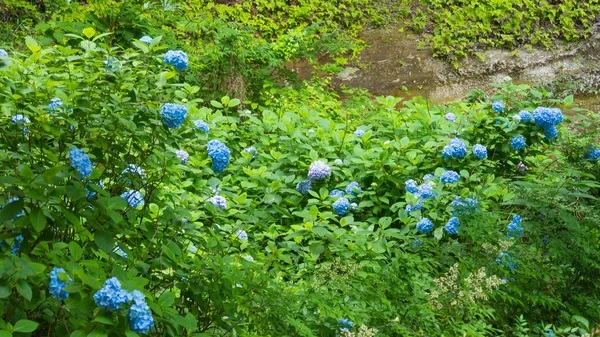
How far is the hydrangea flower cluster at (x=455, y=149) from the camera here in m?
4.37

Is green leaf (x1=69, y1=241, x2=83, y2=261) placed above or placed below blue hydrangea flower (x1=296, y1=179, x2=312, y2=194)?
above

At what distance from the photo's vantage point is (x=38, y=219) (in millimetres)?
2031

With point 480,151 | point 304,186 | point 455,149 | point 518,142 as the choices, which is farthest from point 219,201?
point 518,142

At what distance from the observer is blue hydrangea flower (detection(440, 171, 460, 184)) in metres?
4.11

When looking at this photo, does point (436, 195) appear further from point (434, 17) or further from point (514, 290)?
point (434, 17)

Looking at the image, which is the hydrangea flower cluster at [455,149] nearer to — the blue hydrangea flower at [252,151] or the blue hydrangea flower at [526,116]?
the blue hydrangea flower at [526,116]

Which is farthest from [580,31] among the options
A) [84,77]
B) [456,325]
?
[84,77]

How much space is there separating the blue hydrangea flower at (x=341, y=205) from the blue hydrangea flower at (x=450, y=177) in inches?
21.6

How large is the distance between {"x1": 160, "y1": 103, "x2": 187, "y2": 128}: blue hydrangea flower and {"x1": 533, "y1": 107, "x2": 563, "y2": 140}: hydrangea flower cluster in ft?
8.71

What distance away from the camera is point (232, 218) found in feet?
13.4

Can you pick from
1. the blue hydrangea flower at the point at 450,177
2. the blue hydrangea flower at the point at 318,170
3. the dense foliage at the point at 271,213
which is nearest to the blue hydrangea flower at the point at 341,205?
the dense foliage at the point at 271,213

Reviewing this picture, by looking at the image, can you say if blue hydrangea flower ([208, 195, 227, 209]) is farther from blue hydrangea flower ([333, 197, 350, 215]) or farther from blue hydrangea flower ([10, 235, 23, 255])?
blue hydrangea flower ([10, 235, 23, 255])

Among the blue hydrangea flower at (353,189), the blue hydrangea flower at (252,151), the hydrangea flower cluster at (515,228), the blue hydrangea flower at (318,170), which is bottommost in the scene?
the blue hydrangea flower at (252,151)

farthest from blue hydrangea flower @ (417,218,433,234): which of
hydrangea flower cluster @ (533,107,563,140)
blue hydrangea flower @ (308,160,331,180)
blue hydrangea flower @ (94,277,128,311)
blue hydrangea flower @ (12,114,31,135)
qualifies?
blue hydrangea flower @ (94,277,128,311)
